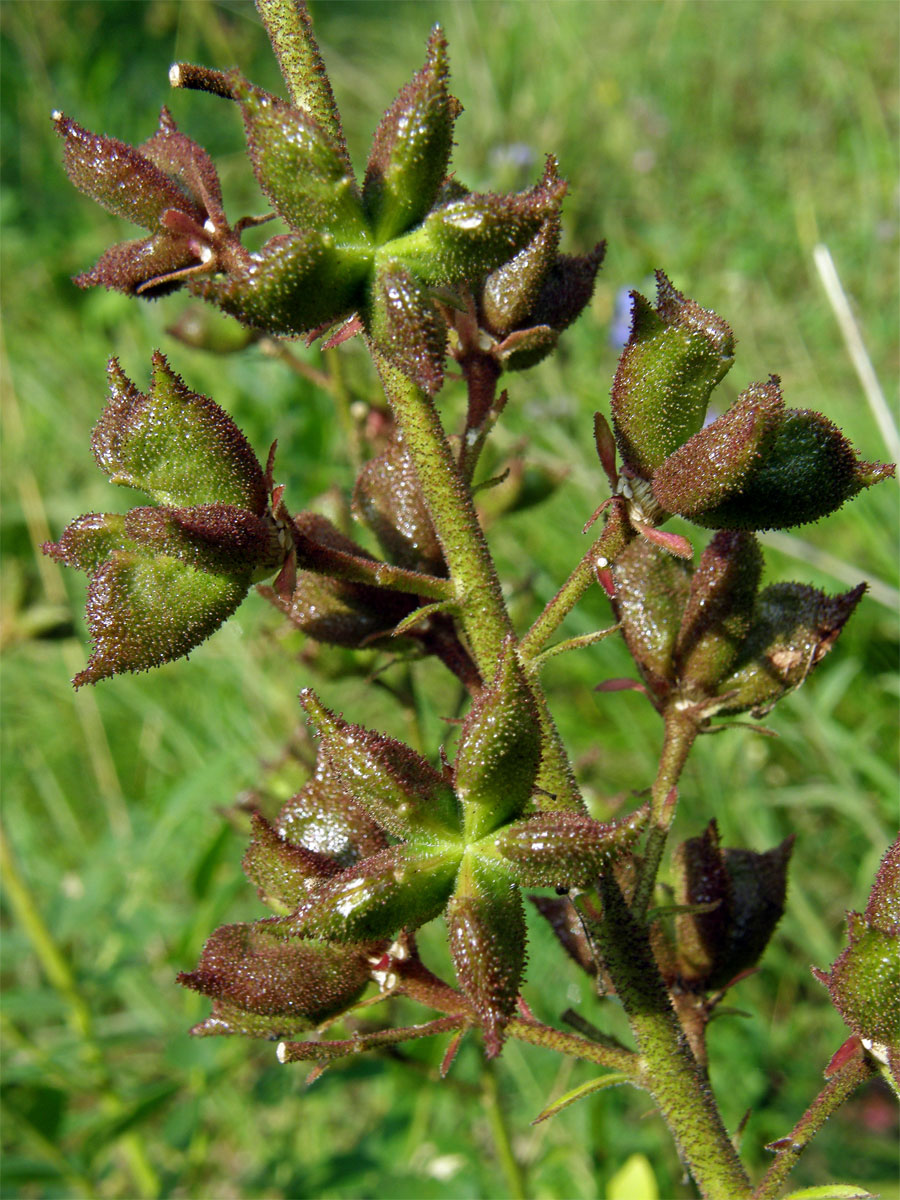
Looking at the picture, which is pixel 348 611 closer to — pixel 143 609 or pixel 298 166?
pixel 143 609

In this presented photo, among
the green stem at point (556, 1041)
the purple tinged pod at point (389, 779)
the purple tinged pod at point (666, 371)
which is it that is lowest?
the green stem at point (556, 1041)

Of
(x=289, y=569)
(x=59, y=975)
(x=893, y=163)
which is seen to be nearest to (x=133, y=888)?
(x=59, y=975)

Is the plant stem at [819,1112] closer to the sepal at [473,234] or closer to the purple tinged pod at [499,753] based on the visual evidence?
the purple tinged pod at [499,753]

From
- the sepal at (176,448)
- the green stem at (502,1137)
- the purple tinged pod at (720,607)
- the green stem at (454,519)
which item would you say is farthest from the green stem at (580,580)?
the green stem at (502,1137)

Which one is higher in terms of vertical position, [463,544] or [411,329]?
[411,329]

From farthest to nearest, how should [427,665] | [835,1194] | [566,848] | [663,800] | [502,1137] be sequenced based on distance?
[427,665]
[502,1137]
[663,800]
[835,1194]
[566,848]

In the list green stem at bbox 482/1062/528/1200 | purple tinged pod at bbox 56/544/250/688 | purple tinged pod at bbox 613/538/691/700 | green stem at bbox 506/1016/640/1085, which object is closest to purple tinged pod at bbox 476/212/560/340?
purple tinged pod at bbox 613/538/691/700

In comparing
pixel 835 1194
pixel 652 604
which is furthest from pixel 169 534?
pixel 835 1194
